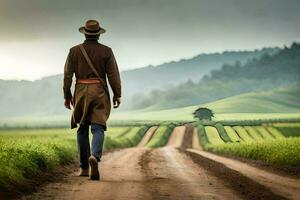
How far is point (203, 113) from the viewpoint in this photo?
85125 millimetres

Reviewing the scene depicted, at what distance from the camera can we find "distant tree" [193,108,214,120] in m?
81.9

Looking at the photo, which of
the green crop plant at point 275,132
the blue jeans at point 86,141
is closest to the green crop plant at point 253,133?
the green crop plant at point 275,132

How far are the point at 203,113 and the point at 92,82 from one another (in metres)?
72.5

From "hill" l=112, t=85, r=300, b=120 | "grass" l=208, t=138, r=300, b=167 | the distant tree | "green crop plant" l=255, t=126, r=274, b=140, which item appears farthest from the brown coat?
the distant tree

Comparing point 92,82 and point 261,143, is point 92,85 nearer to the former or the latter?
point 92,82

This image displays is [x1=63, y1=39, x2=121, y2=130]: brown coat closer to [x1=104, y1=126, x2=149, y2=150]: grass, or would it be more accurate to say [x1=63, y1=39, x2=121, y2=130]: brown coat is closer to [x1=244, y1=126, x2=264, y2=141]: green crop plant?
[x1=104, y1=126, x2=149, y2=150]: grass

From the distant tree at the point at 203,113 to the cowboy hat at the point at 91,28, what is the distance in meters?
68.1

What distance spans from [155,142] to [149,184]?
5234cm

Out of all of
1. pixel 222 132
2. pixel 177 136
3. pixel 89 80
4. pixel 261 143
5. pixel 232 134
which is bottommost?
pixel 177 136

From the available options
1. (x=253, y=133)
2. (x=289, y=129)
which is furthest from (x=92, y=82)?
(x=289, y=129)

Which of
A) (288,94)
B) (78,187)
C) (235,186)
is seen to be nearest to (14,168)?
(78,187)

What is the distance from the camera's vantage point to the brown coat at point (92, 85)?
1311cm

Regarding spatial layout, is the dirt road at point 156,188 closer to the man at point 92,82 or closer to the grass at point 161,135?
the man at point 92,82

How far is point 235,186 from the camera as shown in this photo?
39.3 feet
